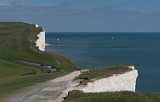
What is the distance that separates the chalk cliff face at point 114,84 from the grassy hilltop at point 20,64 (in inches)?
236

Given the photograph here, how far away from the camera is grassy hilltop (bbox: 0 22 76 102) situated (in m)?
36.8

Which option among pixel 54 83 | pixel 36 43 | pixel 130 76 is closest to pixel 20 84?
pixel 54 83

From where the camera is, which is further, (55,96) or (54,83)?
(54,83)

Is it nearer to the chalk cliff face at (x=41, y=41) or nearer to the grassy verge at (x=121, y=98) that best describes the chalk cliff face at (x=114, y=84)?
the grassy verge at (x=121, y=98)

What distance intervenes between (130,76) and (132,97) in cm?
1359

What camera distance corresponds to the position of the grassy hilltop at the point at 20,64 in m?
36.8

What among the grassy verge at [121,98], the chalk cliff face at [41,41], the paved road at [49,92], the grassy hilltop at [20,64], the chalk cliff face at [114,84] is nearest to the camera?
the grassy verge at [121,98]

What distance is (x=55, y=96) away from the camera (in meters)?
28.2

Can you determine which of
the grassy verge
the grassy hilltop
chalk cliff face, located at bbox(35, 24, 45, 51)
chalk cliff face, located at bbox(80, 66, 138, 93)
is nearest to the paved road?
the grassy hilltop

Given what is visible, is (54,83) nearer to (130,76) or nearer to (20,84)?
(20,84)

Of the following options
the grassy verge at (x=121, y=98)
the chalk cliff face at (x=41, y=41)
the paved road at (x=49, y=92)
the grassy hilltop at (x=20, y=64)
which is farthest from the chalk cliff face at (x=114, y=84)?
the chalk cliff face at (x=41, y=41)

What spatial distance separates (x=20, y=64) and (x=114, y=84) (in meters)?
35.2

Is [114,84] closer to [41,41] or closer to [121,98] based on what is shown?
[121,98]

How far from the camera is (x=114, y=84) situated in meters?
34.0
